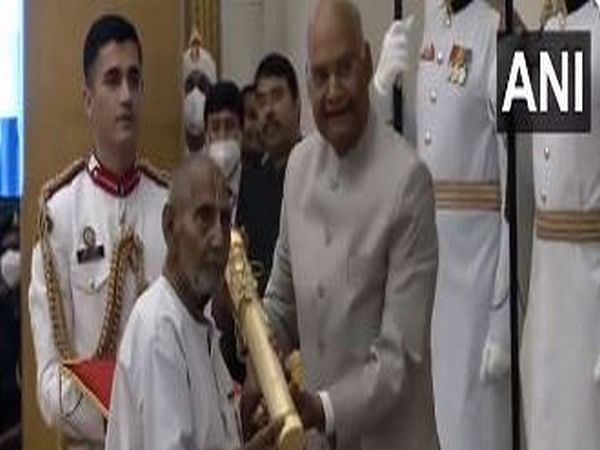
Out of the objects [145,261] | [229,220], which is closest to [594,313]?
[145,261]

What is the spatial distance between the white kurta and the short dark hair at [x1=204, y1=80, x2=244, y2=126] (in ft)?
6.66

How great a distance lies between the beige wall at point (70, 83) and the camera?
326 centimetres

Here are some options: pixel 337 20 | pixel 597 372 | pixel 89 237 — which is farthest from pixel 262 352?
pixel 597 372

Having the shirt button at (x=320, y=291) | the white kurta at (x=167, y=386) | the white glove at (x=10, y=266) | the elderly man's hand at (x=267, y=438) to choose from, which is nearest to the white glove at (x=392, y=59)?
the white glove at (x=10, y=266)

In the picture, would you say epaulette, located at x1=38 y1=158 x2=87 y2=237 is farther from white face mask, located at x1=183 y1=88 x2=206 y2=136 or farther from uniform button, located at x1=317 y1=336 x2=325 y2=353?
white face mask, located at x1=183 y1=88 x2=206 y2=136

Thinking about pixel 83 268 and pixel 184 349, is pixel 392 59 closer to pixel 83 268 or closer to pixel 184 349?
pixel 83 268

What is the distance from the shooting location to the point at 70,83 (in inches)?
130

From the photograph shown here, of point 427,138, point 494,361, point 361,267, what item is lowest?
point 494,361

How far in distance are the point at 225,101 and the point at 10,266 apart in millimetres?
769

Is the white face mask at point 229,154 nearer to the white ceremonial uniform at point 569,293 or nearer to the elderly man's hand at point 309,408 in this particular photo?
the white ceremonial uniform at point 569,293

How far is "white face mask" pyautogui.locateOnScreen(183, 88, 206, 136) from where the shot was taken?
13.9 feet

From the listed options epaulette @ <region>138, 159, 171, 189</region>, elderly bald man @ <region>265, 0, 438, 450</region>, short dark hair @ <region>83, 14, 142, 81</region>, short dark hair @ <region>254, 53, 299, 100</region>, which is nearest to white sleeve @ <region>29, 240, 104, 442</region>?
epaulette @ <region>138, 159, 171, 189</region>

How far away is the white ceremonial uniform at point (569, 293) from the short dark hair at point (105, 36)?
82 centimetres

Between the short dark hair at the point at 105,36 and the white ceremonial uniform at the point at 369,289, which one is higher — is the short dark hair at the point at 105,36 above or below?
above
